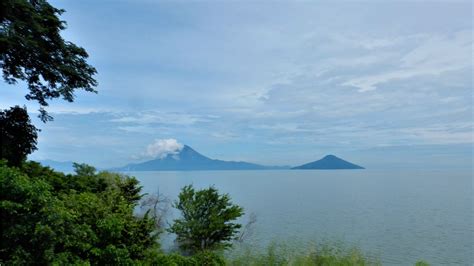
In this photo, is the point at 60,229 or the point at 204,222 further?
the point at 204,222

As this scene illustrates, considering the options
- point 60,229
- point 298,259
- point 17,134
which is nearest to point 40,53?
point 17,134

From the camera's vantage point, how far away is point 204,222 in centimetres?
2075

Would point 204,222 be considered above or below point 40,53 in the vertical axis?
below

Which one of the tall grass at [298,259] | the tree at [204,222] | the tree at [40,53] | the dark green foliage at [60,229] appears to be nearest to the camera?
the dark green foliage at [60,229]

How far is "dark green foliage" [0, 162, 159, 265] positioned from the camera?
611cm

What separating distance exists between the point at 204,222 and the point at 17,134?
38.1 ft

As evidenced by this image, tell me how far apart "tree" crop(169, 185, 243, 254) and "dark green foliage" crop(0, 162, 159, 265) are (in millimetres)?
11090

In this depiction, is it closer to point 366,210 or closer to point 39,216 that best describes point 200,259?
point 39,216

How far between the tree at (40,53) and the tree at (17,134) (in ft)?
5.26

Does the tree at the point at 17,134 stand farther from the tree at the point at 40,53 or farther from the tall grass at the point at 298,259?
the tall grass at the point at 298,259

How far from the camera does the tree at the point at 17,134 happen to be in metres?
11.9

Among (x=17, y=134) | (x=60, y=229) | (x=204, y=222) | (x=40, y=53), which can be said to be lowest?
(x=204, y=222)

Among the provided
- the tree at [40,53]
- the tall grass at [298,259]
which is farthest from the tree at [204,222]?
the tree at [40,53]

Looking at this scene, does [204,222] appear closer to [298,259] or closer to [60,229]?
[298,259]
